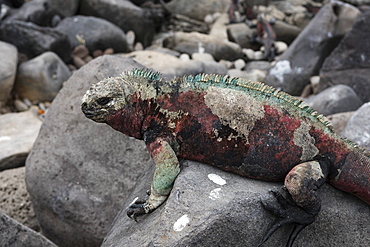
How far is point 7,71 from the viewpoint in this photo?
8.13 meters

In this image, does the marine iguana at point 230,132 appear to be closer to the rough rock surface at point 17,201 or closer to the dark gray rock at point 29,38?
the rough rock surface at point 17,201

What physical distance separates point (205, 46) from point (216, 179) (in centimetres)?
857

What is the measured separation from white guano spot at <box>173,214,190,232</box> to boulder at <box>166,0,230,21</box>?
1247 cm

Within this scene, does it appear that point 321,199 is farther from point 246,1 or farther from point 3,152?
point 246,1

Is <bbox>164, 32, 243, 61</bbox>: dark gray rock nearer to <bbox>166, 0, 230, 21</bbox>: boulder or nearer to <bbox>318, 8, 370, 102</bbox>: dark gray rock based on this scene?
<bbox>166, 0, 230, 21</bbox>: boulder

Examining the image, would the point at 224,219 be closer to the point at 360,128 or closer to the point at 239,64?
the point at 360,128

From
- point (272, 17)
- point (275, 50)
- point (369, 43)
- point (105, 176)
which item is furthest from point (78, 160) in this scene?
point (272, 17)

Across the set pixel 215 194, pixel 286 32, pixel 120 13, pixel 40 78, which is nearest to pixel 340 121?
pixel 215 194

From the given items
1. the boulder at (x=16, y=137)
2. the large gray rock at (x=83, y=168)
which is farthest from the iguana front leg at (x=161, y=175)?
the boulder at (x=16, y=137)

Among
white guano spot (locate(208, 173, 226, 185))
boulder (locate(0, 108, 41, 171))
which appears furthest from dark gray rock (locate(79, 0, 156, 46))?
white guano spot (locate(208, 173, 226, 185))

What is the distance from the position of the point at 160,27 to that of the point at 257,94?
11052 millimetres

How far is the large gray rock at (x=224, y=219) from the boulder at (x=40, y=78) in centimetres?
597

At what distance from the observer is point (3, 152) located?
5734mm

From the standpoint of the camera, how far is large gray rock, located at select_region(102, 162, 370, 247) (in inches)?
102
